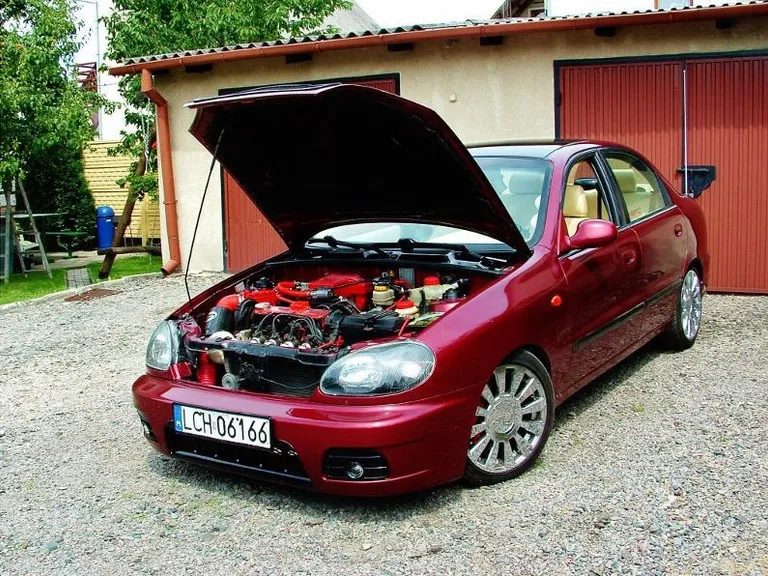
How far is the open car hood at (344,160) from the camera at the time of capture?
3838 millimetres

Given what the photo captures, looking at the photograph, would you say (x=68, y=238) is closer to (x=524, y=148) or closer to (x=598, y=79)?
(x=598, y=79)

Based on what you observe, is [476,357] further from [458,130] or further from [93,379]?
[458,130]

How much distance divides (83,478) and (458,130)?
6492 mm

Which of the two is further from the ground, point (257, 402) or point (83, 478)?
point (257, 402)

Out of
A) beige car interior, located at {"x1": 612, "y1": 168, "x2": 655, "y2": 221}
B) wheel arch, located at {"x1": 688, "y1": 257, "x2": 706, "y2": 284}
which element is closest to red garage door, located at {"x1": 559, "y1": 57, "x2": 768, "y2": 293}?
wheel arch, located at {"x1": 688, "y1": 257, "x2": 706, "y2": 284}

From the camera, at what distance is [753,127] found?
8.38m

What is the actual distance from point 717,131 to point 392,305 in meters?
5.67

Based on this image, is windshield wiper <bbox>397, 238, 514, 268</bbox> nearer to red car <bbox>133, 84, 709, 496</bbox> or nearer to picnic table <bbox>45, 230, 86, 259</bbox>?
red car <bbox>133, 84, 709, 496</bbox>

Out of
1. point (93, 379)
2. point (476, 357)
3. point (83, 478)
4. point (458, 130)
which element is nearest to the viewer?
point (476, 357)

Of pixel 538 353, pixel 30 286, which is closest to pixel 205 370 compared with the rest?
pixel 538 353

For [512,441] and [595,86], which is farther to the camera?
[595,86]

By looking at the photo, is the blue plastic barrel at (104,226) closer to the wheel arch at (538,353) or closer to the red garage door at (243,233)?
the red garage door at (243,233)

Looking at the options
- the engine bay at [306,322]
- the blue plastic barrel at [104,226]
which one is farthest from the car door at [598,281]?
the blue plastic barrel at [104,226]

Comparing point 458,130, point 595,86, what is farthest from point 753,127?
point 458,130
